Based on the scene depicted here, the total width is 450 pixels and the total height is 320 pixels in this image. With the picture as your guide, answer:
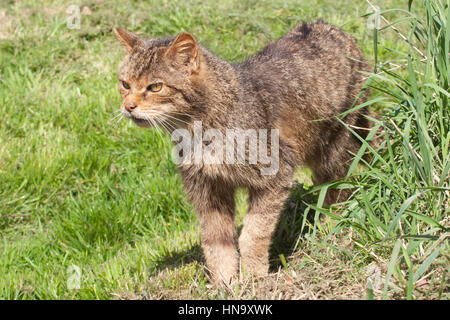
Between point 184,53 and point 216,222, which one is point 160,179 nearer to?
point 216,222

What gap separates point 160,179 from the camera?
189 inches

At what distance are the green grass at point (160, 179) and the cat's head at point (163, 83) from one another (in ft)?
3.08

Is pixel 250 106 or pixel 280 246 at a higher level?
pixel 250 106

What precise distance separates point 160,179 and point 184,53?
1.67m

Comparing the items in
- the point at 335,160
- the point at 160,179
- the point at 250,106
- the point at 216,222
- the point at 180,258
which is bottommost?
the point at 180,258

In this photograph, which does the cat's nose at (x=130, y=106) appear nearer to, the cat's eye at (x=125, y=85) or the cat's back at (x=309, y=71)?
the cat's eye at (x=125, y=85)

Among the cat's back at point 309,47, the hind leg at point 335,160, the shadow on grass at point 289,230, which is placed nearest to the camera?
the shadow on grass at point 289,230

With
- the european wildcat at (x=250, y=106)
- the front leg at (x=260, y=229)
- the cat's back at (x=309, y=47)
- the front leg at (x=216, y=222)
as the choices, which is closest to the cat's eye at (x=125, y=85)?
the european wildcat at (x=250, y=106)

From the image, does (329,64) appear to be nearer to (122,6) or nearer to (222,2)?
(222,2)

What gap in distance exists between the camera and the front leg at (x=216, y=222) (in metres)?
3.65

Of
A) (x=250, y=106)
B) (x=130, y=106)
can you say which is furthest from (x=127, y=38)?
(x=250, y=106)

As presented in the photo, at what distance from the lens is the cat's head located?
329 cm

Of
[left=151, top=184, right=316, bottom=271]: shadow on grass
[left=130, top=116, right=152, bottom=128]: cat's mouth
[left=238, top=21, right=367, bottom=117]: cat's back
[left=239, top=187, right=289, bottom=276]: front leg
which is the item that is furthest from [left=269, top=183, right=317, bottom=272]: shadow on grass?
[left=130, top=116, right=152, bottom=128]: cat's mouth

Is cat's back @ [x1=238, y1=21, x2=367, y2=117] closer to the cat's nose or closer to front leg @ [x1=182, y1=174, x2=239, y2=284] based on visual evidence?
front leg @ [x1=182, y1=174, x2=239, y2=284]
